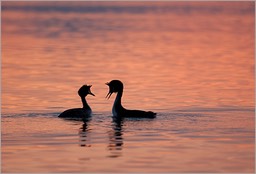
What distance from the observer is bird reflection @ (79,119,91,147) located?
66.4ft

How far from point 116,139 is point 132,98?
25.0ft

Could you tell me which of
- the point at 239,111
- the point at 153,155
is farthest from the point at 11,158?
the point at 239,111

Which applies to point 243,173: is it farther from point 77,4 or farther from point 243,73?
point 77,4

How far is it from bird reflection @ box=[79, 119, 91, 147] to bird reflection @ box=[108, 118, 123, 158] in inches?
17.4

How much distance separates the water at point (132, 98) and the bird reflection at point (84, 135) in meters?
0.02

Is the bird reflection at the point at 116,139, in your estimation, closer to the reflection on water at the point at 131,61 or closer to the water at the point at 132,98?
the water at the point at 132,98

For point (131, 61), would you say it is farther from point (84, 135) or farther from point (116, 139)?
point (116, 139)

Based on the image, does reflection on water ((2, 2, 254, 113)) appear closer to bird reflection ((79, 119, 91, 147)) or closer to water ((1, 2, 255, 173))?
water ((1, 2, 255, 173))

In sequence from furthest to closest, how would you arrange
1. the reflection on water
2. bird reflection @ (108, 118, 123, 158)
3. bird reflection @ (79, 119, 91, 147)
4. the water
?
1. the reflection on water
2. bird reflection @ (79, 119, 91, 147)
3. bird reflection @ (108, 118, 123, 158)
4. the water

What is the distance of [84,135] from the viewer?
21.1 metres

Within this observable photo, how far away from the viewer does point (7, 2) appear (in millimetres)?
103188

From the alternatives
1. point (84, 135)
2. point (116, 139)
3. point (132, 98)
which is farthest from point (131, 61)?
point (116, 139)

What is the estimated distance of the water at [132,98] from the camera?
742 inches

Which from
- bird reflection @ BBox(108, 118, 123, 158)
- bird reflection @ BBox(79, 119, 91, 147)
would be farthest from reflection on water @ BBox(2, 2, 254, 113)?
bird reflection @ BBox(108, 118, 123, 158)
